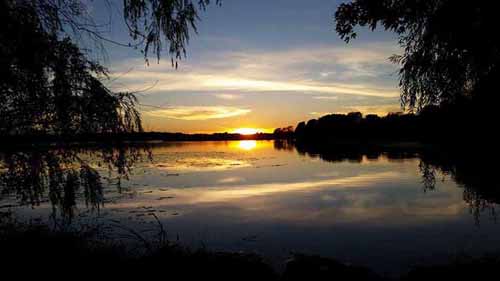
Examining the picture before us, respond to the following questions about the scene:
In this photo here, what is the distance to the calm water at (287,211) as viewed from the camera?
6422mm

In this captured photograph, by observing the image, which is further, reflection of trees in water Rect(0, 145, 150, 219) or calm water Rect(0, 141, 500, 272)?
calm water Rect(0, 141, 500, 272)

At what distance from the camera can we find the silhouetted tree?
5469 mm

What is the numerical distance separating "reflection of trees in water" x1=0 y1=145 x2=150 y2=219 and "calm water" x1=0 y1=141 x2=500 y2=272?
0.06ft

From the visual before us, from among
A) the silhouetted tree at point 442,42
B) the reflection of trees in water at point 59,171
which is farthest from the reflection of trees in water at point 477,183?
the reflection of trees in water at point 59,171

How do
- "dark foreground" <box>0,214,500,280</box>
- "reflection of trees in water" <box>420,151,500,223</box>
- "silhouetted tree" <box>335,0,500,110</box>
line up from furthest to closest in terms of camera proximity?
1. "reflection of trees in water" <box>420,151,500,223</box>
2. "dark foreground" <box>0,214,500,280</box>
3. "silhouetted tree" <box>335,0,500,110</box>

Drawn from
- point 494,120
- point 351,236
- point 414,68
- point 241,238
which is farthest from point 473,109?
point 241,238

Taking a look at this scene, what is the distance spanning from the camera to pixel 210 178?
33188mm

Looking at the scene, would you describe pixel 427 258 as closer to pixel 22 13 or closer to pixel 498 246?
pixel 498 246

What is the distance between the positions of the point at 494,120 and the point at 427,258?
573 cm

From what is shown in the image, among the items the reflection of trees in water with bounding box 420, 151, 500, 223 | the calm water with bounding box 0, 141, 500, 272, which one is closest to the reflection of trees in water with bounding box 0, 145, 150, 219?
the calm water with bounding box 0, 141, 500, 272

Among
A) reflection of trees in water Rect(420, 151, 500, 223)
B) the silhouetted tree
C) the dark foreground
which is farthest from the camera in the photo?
reflection of trees in water Rect(420, 151, 500, 223)

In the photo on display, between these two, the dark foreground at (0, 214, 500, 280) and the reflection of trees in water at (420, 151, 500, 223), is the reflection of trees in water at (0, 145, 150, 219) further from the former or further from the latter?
the reflection of trees in water at (420, 151, 500, 223)

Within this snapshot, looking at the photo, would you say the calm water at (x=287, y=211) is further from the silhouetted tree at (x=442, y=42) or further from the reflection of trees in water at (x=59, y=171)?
the silhouetted tree at (x=442, y=42)

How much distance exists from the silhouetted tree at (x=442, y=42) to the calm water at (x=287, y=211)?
2.30 meters
